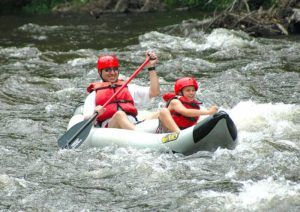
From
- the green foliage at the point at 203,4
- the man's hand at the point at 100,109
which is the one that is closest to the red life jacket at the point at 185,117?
the man's hand at the point at 100,109

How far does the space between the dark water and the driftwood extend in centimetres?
51

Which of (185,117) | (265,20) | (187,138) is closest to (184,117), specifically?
(185,117)

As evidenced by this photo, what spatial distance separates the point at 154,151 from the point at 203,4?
14.7 m

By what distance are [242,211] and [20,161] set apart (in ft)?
8.93

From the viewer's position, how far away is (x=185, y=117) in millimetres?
7090

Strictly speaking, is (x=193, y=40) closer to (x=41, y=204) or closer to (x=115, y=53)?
(x=115, y=53)

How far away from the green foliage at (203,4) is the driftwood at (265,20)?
3.48 metres

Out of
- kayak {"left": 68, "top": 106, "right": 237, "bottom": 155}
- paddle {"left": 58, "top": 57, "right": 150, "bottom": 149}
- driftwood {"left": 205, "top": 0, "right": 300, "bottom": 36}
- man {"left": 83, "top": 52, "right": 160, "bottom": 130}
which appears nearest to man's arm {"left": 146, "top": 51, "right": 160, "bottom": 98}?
man {"left": 83, "top": 52, "right": 160, "bottom": 130}

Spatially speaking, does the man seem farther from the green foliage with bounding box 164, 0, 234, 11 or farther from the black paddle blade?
the green foliage with bounding box 164, 0, 234, 11

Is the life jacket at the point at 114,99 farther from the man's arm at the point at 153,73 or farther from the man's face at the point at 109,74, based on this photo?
the man's arm at the point at 153,73

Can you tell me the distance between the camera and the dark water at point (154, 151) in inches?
217

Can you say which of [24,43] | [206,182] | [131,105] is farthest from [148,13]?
[206,182]

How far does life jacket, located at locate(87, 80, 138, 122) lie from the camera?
756 centimetres

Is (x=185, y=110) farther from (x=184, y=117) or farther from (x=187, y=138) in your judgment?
(x=187, y=138)
